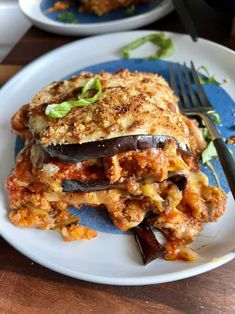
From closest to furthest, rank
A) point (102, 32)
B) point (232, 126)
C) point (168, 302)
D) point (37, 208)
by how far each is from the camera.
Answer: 1. point (168, 302)
2. point (37, 208)
3. point (232, 126)
4. point (102, 32)

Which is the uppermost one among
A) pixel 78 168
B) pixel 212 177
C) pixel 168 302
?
→ pixel 78 168

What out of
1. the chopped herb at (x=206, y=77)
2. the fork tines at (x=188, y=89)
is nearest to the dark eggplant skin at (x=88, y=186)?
the fork tines at (x=188, y=89)

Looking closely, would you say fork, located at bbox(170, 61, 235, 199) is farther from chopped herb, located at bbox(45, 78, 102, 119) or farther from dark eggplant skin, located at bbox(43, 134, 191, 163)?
chopped herb, located at bbox(45, 78, 102, 119)

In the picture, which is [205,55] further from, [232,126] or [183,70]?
[232,126]

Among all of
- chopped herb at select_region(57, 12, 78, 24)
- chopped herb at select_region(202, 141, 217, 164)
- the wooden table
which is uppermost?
chopped herb at select_region(202, 141, 217, 164)

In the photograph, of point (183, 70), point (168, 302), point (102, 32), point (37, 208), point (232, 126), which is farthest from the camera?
point (102, 32)

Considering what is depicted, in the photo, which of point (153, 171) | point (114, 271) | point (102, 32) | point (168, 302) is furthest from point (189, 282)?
point (102, 32)

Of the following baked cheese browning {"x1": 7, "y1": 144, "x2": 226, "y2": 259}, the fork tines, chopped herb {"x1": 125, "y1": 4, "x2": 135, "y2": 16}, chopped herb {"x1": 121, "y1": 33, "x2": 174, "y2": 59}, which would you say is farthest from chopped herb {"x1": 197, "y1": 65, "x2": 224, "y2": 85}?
chopped herb {"x1": 125, "y1": 4, "x2": 135, "y2": 16}
